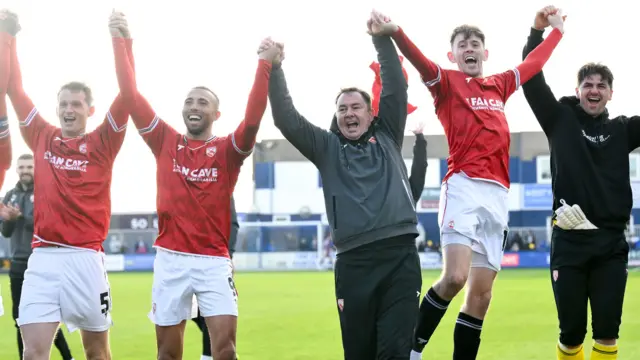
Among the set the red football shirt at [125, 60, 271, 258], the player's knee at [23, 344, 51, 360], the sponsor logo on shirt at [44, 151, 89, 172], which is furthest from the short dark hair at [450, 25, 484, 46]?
the player's knee at [23, 344, 51, 360]

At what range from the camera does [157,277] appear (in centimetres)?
559

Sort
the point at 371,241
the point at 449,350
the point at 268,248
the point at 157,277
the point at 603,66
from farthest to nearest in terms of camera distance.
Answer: the point at 268,248
the point at 449,350
the point at 603,66
the point at 157,277
the point at 371,241

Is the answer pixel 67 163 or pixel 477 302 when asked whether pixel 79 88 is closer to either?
pixel 67 163

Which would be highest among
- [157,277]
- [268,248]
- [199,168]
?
[199,168]

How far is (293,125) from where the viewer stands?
5.12 metres

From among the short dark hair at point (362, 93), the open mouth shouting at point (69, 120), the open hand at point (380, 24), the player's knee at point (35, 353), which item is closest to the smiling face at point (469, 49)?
the open hand at point (380, 24)

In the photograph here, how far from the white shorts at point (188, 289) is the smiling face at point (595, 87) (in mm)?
3160

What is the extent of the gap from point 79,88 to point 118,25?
1.99 feet

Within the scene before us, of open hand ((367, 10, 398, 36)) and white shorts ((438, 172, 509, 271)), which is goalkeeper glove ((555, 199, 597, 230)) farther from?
open hand ((367, 10, 398, 36))

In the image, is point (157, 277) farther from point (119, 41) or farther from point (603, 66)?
point (603, 66)

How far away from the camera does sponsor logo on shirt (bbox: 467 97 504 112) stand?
5945 millimetres

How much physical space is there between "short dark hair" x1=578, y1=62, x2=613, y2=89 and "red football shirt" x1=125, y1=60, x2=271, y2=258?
2653 millimetres

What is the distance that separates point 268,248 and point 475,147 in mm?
41385

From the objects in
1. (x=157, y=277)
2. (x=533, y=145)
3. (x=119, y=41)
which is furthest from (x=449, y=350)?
(x=533, y=145)
